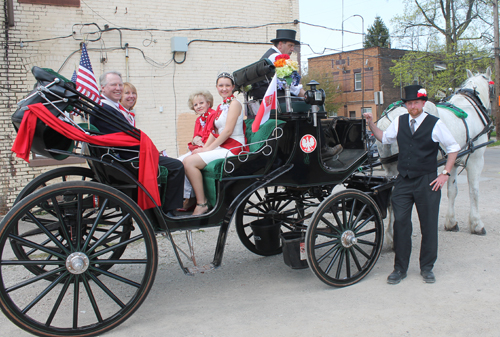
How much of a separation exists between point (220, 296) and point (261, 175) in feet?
4.25

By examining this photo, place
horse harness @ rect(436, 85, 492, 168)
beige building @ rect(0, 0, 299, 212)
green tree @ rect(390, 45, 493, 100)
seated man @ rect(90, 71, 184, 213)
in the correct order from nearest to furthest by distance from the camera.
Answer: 1. seated man @ rect(90, 71, 184, 213)
2. horse harness @ rect(436, 85, 492, 168)
3. beige building @ rect(0, 0, 299, 212)
4. green tree @ rect(390, 45, 493, 100)

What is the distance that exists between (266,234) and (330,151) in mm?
1306

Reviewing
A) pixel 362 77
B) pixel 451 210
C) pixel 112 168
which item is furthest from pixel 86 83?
Result: pixel 362 77

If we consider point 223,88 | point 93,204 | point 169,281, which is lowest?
point 169,281

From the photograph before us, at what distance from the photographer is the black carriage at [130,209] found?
3.23 metres

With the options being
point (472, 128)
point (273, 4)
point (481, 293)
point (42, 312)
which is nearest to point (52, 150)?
point (42, 312)

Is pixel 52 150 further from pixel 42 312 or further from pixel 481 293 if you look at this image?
pixel 481 293

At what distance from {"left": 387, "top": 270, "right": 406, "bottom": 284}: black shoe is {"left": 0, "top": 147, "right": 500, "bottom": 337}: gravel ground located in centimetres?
7

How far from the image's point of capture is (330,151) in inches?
186

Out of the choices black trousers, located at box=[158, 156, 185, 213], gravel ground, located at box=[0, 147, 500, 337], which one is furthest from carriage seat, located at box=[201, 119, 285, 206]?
gravel ground, located at box=[0, 147, 500, 337]

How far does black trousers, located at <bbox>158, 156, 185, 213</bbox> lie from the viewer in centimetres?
384

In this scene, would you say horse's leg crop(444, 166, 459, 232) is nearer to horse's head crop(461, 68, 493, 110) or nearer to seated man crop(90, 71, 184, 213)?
horse's head crop(461, 68, 493, 110)

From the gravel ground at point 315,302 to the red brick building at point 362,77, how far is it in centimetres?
3317

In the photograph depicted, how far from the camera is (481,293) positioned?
158 inches
